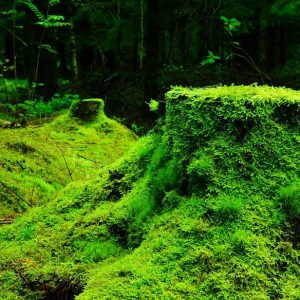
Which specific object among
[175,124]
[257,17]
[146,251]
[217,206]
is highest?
[257,17]

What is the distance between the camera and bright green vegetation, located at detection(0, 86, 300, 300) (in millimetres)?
2090

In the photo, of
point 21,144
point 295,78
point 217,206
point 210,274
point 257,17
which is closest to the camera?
point 210,274

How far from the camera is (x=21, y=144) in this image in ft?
19.8

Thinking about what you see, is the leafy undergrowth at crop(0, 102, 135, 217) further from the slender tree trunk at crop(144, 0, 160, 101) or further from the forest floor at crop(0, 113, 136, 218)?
the slender tree trunk at crop(144, 0, 160, 101)

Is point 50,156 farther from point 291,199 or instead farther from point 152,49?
point 152,49

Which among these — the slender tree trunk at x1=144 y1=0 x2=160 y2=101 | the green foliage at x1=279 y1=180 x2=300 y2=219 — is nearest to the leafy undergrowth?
the green foliage at x1=279 y1=180 x2=300 y2=219

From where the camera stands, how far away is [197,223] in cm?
228

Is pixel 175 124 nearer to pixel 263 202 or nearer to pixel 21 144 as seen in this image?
pixel 263 202

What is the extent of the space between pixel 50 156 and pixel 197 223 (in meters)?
4.28

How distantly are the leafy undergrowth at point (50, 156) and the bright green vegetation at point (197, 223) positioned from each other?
1301 mm

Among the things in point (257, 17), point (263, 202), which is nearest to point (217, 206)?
point (263, 202)

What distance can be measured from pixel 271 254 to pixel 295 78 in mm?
13037

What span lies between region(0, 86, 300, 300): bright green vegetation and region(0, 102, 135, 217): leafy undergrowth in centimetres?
130

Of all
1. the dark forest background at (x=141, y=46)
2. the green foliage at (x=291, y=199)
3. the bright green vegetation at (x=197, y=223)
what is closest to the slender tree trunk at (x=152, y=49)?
the dark forest background at (x=141, y=46)
